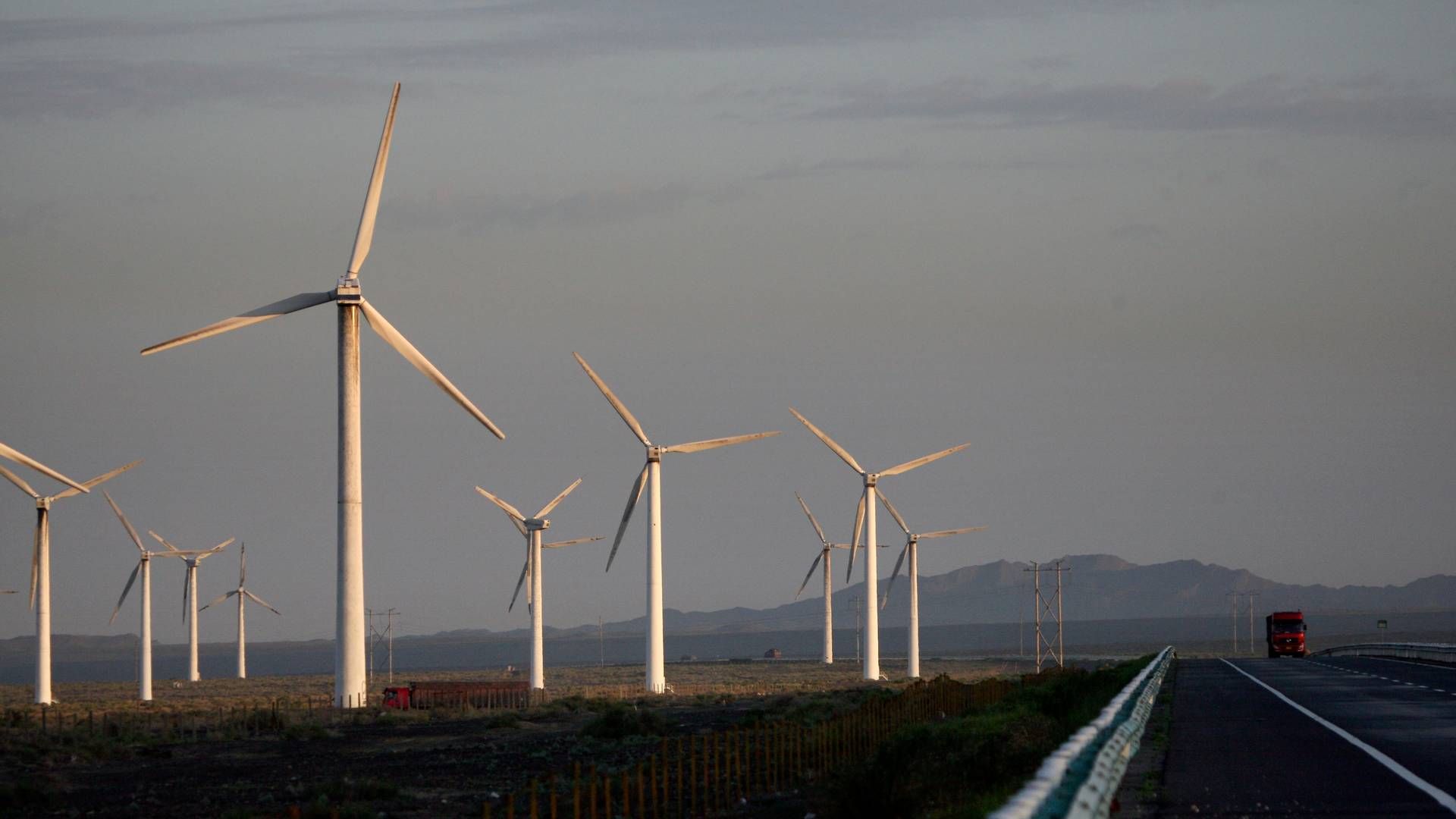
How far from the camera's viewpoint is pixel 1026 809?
1202cm

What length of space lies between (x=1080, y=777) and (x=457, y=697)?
211 feet

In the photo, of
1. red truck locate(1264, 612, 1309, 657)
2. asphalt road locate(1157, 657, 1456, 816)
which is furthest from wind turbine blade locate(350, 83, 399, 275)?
red truck locate(1264, 612, 1309, 657)

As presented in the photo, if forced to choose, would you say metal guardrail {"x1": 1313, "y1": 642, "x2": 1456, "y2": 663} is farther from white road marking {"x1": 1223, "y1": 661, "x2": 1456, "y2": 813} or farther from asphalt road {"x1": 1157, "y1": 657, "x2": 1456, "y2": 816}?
white road marking {"x1": 1223, "y1": 661, "x2": 1456, "y2": 813}

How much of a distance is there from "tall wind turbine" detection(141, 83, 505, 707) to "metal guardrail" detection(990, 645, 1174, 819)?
4045cm

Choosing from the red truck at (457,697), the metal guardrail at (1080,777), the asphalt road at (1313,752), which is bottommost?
the red truck at (457,697)

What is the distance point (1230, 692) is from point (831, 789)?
29604mm

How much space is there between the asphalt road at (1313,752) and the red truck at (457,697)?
1375 inches

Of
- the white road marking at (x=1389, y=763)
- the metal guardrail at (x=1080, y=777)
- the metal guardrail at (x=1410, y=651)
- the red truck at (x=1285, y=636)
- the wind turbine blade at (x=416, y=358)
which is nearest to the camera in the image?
the metal guardrail at (x=1080, y=777)

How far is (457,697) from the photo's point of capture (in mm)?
77812

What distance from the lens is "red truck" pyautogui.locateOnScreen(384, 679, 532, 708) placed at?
75.4 meters

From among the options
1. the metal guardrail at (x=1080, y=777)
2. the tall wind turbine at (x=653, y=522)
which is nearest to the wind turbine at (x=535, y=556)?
the tall wind turbine at (x=653, y=522)

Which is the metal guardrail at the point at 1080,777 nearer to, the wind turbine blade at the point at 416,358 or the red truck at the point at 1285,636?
the wind turbine blade at the point at 416,358

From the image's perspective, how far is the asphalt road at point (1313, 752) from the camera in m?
20.5

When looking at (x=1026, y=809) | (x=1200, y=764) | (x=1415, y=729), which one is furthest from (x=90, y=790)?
(x=1026, y=809)
